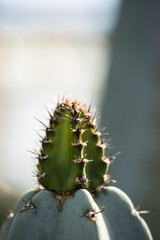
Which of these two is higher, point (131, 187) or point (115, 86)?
point (115, 86)

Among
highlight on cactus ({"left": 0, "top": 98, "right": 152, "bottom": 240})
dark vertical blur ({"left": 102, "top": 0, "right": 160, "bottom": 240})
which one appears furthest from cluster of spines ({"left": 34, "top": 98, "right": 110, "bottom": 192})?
dark vertical blur ({"left": 102, "top": 0, "right": 160, "bottom": 240})

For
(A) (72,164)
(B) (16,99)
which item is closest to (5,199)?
(A) (72,164)

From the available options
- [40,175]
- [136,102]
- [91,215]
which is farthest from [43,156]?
[136,102]

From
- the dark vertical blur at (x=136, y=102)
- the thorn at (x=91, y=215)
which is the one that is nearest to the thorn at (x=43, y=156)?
the thorn at (x=91, y=215)

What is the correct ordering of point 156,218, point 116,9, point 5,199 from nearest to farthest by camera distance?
point 5,199 < point 156,218 < point 116,9

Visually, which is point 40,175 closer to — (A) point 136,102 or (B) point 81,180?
(B) point 81,180

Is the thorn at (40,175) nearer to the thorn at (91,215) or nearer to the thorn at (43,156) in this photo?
the thorn at (43,156)

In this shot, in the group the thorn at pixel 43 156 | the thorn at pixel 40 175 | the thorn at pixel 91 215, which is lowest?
the thorn at pixel 91 215

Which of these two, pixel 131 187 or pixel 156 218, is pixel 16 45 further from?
pixel 156 218
